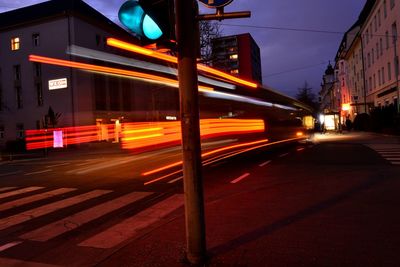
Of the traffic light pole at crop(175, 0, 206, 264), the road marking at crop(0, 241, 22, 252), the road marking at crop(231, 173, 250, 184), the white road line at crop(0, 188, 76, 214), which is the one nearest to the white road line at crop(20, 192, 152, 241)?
the road marking at crop(0, 241, 22, 252)

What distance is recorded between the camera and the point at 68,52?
141 ft

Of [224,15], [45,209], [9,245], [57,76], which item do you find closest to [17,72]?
[57,76]

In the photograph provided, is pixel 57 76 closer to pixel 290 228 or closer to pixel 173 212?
pixel 173 212

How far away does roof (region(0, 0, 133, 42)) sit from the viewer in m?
43.7

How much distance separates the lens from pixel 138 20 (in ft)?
14.6

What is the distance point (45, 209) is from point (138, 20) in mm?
5613

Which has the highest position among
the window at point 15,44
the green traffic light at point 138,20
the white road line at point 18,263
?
the window at point 15,44

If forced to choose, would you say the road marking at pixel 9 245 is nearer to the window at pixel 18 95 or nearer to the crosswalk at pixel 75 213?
the crosswalk at pixel 75 213

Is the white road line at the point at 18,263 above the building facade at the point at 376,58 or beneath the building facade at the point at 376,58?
beneath

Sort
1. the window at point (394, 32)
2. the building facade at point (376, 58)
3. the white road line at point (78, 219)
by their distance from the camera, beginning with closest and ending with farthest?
1. the white road line at point (78, 219)
2. the window at point (394, 32)
3. the building facade at point (376, 58)

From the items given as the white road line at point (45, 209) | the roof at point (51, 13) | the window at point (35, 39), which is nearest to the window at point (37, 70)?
the window at point (35, 39)

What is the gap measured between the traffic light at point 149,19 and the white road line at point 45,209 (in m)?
4.72

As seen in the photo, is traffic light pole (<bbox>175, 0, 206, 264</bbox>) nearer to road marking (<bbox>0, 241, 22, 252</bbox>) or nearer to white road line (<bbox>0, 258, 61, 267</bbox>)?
white road line (<bbox>0, 258, 61, 267</bbox>)

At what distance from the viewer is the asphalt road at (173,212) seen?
17.3ft
